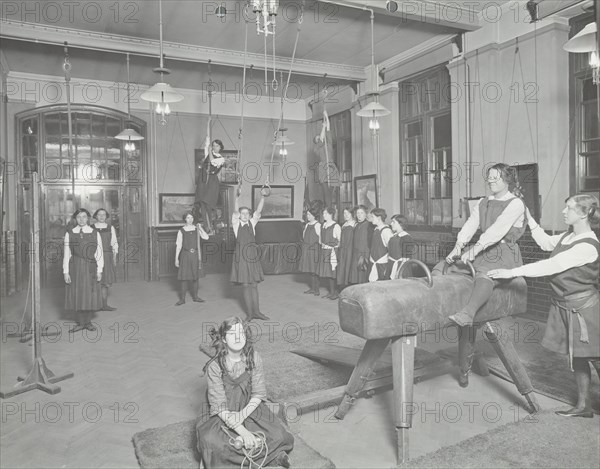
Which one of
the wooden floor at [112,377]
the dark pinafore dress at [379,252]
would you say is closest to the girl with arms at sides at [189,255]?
the wooden floor at [112,377]

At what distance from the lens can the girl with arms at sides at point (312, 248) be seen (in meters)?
9.15

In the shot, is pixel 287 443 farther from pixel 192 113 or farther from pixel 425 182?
pixel 192 113

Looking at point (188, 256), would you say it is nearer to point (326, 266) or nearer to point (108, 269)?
point (108, 269)

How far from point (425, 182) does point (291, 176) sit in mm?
4648

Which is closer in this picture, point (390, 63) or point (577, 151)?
point (577, 151)

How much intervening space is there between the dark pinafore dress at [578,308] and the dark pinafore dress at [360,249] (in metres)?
4.40

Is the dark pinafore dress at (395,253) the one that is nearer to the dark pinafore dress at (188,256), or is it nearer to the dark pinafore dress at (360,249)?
the dark pinafore dress at (360,249)

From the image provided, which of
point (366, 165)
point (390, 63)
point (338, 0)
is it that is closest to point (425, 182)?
point (366, 165)

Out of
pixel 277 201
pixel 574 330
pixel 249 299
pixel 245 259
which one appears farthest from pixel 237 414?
pixel 277 201

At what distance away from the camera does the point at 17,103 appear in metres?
9.93

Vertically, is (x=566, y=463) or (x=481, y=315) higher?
(x=481, y=315)

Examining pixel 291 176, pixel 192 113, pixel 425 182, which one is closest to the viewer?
pixel 425 182

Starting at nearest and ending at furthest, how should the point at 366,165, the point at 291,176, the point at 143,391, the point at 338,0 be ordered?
the point at 143,391
the point at 338,0
the point at 366,165
the point at 291,176

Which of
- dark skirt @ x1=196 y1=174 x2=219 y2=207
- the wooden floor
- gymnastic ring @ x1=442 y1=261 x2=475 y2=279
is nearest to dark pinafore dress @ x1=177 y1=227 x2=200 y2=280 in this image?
the wooden floor
